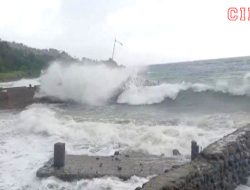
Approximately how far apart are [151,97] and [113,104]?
2402 mm

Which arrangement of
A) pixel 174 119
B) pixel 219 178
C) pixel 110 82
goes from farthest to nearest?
pixel 110 82
pixel 174 119
pixel 219 178

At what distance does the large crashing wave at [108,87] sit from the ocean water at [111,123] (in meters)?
0.06

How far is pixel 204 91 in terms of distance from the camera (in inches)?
1025

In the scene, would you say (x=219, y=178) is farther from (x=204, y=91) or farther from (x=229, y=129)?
(x=204, y=91)

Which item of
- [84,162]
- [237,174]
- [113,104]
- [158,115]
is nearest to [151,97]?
[113,104]

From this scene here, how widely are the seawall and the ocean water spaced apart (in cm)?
38

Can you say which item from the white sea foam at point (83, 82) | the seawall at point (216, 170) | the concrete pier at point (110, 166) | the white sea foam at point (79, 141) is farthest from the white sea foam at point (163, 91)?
the seawall at point (216, 170)

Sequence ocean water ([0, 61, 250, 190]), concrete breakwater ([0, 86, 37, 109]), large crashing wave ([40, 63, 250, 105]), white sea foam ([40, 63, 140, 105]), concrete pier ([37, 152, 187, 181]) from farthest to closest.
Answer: white sea foam ([40, 63, 140, 105]) < large crashing wave ([40, 63, 250, 105]) < concrete breakwater ([0, 86, 37, 109]) < ocean water ([0, 61, 250, 190]) < concrete pier ([37, 152, 187, 181])

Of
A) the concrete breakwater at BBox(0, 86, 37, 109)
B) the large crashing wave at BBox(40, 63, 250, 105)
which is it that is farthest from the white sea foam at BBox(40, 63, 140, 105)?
the concrete breakwater at BBox(0, 86, 37, 109)

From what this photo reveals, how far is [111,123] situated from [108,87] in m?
13.1

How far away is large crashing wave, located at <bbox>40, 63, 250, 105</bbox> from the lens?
26419 millimetres

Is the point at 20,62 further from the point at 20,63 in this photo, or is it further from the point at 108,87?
the point at 108,87

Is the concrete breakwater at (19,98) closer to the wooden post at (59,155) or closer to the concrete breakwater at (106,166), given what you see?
the concrete breakwater at (106,166)

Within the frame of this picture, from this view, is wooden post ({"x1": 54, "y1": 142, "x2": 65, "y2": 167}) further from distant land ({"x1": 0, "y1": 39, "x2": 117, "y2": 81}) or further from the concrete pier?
distant land ({"x1": 0, "y1": 39, "x2": 117, "y2": 81})
